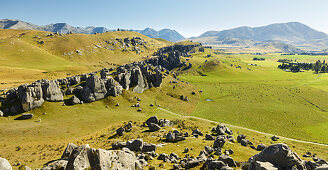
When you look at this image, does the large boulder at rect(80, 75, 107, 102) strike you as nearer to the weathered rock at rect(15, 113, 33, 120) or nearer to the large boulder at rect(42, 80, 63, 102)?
the large boulder at rect(42, 80, 63, 102)

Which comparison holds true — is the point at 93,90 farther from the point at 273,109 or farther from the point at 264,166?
the point at 273,109

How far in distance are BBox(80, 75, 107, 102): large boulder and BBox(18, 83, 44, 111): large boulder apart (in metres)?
21.0

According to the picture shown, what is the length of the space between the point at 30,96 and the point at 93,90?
2984 centimetres

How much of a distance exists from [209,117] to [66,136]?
77176 mm

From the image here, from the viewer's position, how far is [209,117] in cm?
10088

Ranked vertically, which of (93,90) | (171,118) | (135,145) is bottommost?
(171,118)

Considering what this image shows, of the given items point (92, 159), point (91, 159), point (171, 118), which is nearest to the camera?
point (92, 159)

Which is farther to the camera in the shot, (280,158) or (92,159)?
(280,158)

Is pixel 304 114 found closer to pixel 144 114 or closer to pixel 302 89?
pixel 302 89

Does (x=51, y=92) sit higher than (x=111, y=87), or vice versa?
(x=51, y=92)

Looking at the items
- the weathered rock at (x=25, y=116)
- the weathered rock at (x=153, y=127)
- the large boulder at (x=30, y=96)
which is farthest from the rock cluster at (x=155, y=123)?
the large boulder at (x=30, y=96)

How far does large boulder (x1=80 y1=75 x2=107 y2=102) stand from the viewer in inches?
3762

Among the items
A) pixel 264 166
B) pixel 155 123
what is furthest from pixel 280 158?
pixel 155 123

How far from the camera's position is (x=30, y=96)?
254 ft
